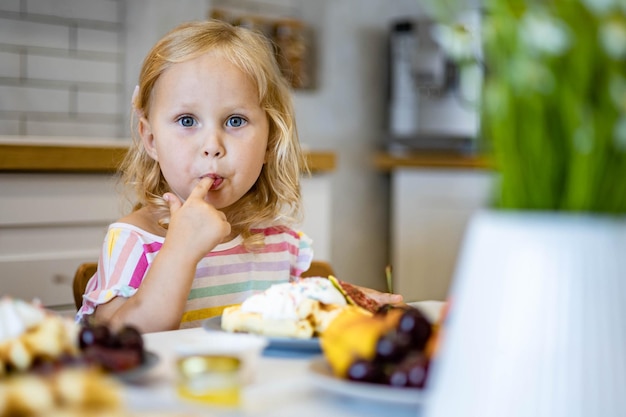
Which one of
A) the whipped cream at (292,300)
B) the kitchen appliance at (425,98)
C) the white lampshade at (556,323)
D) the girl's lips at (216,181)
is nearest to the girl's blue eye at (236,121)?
the girl's lips at (216,181)

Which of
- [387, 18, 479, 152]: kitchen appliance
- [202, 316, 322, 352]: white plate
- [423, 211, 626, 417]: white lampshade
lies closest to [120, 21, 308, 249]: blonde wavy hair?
[202, 316, 322, 352]: white plate

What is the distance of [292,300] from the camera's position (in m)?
0.94

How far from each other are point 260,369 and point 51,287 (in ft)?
5.74

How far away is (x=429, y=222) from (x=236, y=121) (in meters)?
2.87

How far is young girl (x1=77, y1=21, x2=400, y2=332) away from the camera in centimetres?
138

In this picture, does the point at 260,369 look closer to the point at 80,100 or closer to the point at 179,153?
the point at 179,153

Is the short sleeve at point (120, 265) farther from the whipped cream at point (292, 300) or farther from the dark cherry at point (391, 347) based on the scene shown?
the dark cherry at point (391, 347)

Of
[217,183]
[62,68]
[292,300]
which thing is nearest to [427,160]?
[62,68]

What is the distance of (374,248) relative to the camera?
4840 millimetres

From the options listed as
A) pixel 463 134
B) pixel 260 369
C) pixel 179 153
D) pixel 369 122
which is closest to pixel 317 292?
pixel 260 369

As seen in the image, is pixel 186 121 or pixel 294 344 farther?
pixel 186 121

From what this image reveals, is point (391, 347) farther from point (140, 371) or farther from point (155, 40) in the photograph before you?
point (155, 40)

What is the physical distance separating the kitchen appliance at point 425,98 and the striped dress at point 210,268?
2.69 metres

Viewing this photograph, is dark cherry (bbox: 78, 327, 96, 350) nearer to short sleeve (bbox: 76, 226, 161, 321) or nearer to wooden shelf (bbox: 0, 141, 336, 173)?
short sleeve (bbox: 76, 226, 161, 321)
